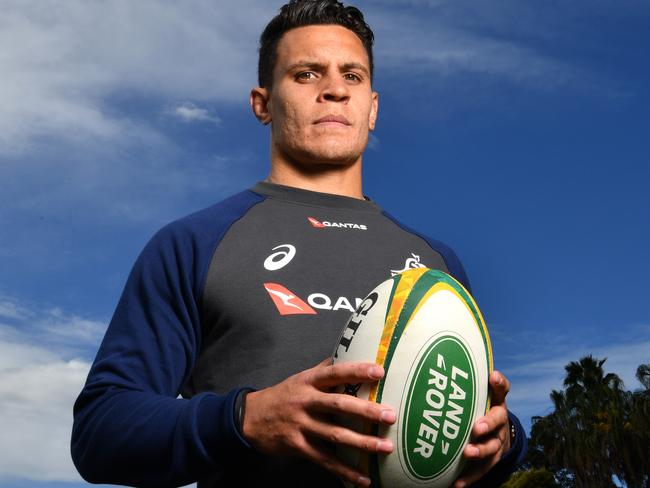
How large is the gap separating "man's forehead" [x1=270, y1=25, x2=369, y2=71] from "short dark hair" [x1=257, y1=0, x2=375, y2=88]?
7 cm

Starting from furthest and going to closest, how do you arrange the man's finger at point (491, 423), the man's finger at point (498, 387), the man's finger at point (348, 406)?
1. the man's finger at point (498, 387)
2. the man's finger at point (491, 423)
3. the man's finger at point (348, 406)

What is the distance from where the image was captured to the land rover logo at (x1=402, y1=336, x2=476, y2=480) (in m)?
3.07

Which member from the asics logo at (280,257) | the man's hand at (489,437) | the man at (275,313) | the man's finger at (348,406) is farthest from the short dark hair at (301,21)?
the man's finger at (348,406)

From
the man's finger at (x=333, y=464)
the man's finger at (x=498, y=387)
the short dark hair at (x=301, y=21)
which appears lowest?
the man's finger at (x=333, y=464)

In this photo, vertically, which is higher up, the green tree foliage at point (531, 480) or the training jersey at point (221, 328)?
the green tree foliage at point (531, 480)

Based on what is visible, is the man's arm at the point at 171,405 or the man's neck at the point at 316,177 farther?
the man's neck at the point at 316,177

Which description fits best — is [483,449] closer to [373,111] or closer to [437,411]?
[437,411]

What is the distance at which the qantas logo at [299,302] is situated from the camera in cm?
396

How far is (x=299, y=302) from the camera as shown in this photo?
13.1 ft

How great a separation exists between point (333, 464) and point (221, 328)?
1.21m

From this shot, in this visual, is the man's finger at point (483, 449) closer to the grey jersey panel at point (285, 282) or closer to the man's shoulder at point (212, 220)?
the grey jersey panel at point (285, 282)

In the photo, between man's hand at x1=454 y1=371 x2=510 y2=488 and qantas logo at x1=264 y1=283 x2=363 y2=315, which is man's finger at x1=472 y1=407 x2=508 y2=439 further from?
qantas logo at x1=264 y1=283 x2=363 y2=315

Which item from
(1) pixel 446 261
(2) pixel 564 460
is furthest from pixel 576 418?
(1) pixel 446 261

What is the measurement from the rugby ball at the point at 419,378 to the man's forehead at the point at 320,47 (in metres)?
1.89
